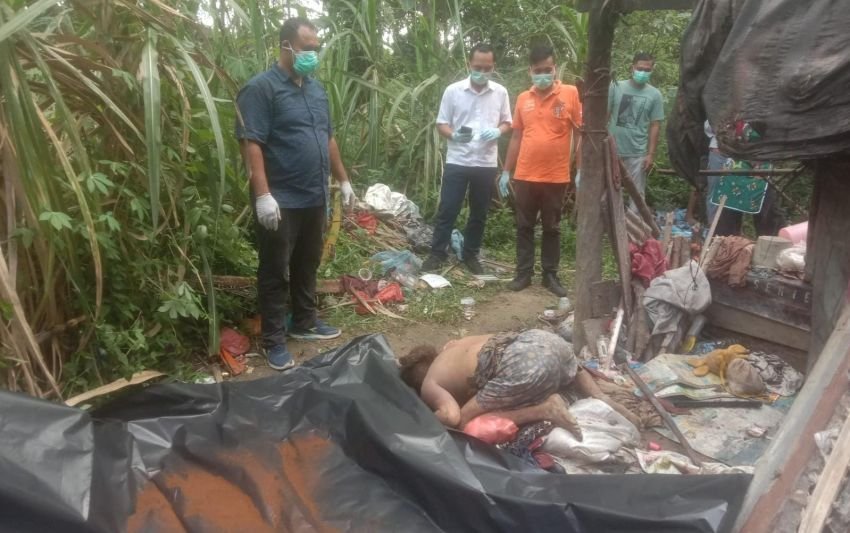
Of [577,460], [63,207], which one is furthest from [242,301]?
[577,460]

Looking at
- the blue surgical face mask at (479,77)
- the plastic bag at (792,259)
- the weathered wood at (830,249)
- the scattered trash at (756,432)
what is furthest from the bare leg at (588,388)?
the blue surgical face mask at (479,77)

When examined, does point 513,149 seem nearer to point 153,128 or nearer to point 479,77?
point 479,77

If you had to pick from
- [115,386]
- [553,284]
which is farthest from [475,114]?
[115,386]

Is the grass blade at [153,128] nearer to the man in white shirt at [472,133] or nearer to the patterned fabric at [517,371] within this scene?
the patterned fabric at [517,371]

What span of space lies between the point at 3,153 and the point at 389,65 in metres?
4.89

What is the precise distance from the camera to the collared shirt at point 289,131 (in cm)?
325

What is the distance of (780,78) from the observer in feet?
6.47

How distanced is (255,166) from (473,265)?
2.37 metres

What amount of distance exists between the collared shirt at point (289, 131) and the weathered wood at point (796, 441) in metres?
2.44

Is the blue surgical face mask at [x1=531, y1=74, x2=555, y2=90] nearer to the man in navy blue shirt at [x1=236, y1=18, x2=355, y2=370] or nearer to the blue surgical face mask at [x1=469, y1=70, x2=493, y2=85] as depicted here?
the blue surgical face mask at [x1=469, y1=70, x2=493, y2=85]

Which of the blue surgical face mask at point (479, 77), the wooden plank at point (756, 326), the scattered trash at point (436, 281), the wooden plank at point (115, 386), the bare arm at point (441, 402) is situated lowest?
the scattered trash at point (436, 281)

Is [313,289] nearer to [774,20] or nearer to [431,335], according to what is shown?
[431,335]

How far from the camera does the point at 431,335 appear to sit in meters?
4.17

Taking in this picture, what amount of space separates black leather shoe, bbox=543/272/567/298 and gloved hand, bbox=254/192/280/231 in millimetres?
2280
